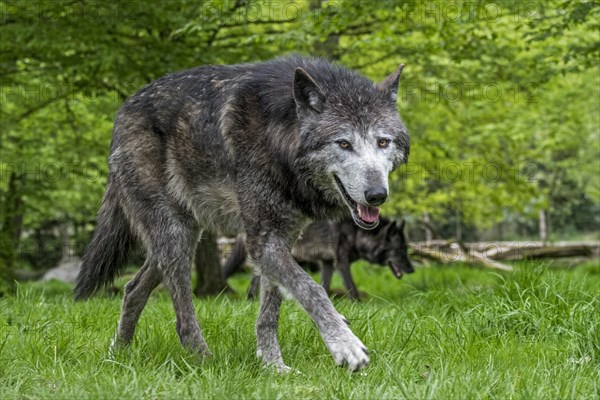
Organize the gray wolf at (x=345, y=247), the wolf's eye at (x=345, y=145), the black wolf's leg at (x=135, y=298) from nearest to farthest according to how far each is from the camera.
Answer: the wolf's eye at (x=345, y=145) < the black wolf's leg at (x=135, y=298) < the gray wolf at (x=345, y=247)

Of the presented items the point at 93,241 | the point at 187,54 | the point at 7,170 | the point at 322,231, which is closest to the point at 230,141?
the point at 93,241

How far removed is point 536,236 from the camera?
42.4 metres

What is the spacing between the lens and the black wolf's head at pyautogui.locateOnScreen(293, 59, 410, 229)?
3.99m

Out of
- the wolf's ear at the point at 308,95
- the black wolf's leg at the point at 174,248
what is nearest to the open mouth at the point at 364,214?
the wolf's ear at the point at 308,95

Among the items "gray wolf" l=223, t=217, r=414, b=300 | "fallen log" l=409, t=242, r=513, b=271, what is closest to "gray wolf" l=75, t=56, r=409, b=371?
"gray wolf" l=223, t=217, r=414, b=300

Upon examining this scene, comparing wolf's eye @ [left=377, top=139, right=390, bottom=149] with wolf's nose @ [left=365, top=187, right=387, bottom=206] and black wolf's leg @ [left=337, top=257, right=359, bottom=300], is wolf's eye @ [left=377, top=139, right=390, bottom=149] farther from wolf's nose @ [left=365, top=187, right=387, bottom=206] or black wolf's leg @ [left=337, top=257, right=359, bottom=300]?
black wolf's leg @ [left=337, top=257, right=359, bottom=300]

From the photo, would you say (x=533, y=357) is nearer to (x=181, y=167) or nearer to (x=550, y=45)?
(x=181, y=167)

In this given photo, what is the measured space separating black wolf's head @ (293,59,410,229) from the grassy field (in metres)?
0.99

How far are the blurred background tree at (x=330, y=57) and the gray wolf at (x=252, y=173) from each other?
72.4 inches

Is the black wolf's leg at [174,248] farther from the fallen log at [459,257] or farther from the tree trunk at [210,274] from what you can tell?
the fallen log at [459,257]

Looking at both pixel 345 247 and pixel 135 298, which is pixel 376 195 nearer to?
pixel 135 298

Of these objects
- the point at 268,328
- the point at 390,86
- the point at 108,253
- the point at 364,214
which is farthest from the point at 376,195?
the point at 108,253

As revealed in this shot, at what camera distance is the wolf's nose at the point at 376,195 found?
12.6 ft

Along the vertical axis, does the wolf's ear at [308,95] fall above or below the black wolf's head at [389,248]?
above
